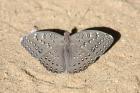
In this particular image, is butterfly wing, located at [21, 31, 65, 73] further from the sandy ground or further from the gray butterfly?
the sandy ground

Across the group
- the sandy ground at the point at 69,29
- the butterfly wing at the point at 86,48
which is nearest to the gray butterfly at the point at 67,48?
the butterfly wing at the point at 86,48

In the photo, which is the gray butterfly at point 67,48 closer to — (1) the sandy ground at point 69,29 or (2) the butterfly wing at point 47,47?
(2) the butterfly wing at point 47,47

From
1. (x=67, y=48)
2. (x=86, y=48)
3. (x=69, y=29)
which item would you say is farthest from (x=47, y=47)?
(x=69, y=29)

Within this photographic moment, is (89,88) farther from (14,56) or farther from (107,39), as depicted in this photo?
(14,56)

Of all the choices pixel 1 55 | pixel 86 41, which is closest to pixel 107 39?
pixel 86 41

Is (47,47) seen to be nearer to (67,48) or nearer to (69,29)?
(67,48)
